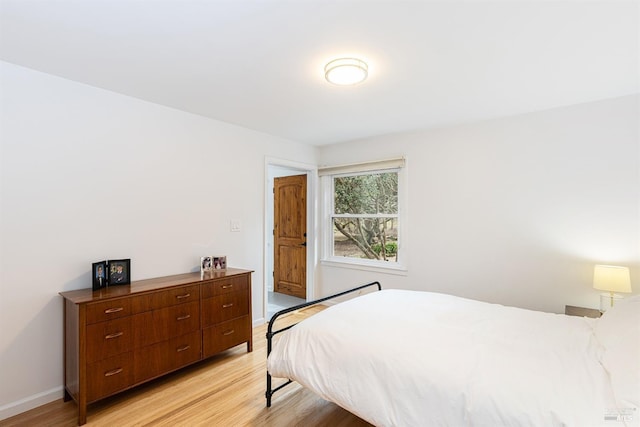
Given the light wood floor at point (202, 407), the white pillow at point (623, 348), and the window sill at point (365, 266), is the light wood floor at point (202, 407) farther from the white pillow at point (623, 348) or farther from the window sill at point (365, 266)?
the window sill at point (365, 266)

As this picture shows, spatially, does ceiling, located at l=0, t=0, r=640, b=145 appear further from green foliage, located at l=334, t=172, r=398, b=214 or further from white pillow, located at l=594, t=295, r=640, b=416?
white pillow, located at l=594, t=295, r=640, b=416

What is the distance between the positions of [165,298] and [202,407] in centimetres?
83

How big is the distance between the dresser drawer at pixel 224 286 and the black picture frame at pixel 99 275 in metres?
0.73

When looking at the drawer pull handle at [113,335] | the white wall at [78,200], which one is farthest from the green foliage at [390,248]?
the drawer pull handle at [113,335]

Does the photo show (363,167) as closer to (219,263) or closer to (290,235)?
(290,235)

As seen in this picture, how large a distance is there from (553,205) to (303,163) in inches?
114

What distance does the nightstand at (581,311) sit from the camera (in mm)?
2518

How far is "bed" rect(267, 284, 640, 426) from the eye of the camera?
1184 mm

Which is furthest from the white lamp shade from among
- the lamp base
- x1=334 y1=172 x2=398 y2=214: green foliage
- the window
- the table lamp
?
x1=334 y1=172 x2=398 y2=214: green foliage

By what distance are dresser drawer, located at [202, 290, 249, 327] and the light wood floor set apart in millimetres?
450

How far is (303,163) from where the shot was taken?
4301 mm

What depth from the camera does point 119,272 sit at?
246 cm

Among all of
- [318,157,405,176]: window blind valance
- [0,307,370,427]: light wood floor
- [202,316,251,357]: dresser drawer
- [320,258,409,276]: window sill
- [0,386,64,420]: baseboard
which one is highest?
[318,157,405,176]: window blind valance

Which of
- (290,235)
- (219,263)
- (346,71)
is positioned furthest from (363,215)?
(346,71)
